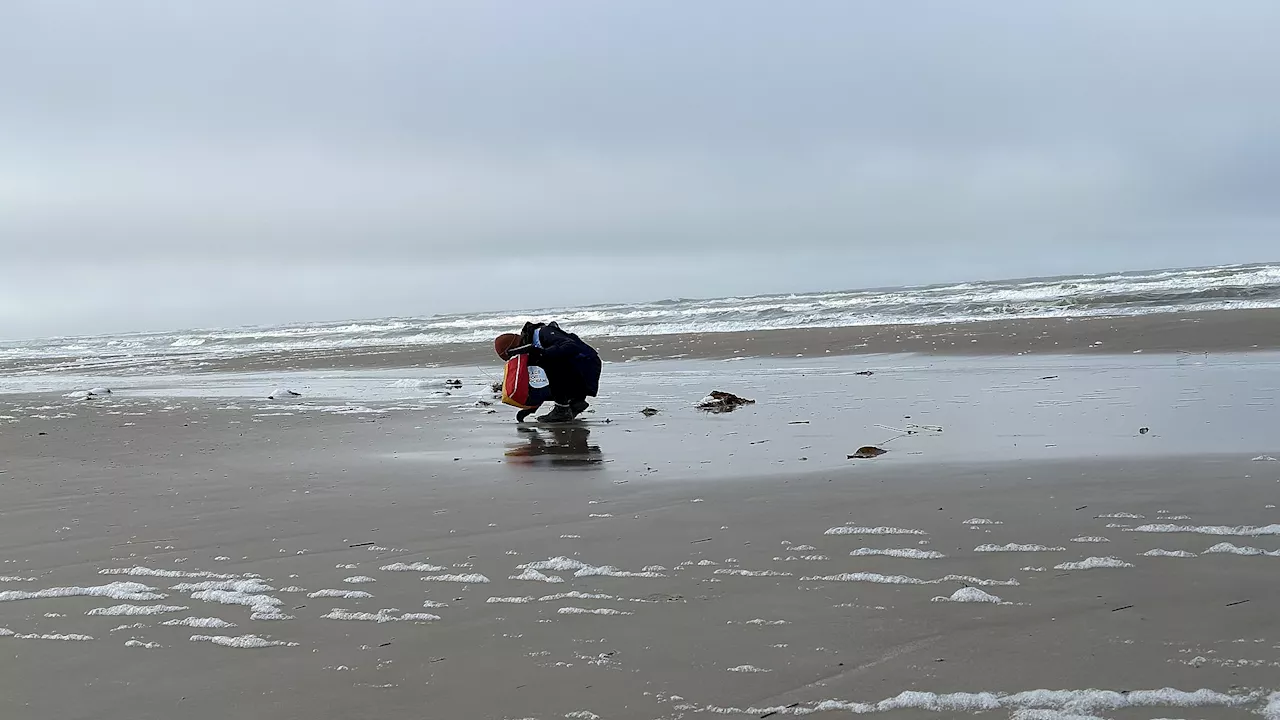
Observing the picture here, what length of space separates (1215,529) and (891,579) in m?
1.63

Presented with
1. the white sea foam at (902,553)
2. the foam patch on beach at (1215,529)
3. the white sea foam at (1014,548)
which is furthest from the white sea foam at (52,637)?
the foam patch on beach at (1215,529)

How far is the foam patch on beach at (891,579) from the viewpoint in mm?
3838

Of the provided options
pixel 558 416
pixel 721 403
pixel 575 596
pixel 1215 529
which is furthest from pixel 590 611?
pixel 721 403

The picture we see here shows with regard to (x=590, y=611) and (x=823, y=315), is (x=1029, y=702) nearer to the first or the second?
(x=590, y=611)

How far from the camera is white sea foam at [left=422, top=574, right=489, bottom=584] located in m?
4.27

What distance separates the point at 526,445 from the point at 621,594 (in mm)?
4646

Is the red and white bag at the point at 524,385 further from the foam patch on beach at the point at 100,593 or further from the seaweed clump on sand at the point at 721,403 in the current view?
the foam patch on beach at the point at 100,593

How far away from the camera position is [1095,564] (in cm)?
397

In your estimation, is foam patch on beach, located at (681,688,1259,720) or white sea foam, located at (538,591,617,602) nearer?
foam patch on beach, located at (681,688,1259,720)

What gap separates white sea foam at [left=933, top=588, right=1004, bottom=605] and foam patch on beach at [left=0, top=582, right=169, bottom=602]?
3.26m

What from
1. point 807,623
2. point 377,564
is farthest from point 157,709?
point 807,623

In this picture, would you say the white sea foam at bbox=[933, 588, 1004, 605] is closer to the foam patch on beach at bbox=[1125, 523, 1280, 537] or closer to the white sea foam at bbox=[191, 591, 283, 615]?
the foam patch on beach at bbox=[1125, 523, 1280, 537]

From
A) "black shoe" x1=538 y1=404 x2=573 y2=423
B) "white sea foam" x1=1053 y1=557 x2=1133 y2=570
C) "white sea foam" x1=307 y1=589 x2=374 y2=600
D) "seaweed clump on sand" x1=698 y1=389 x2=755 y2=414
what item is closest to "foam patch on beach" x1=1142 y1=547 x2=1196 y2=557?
"white sea foam" x1=1053 y1=557 x2=1133 y2=570

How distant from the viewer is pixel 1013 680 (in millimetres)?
2877
